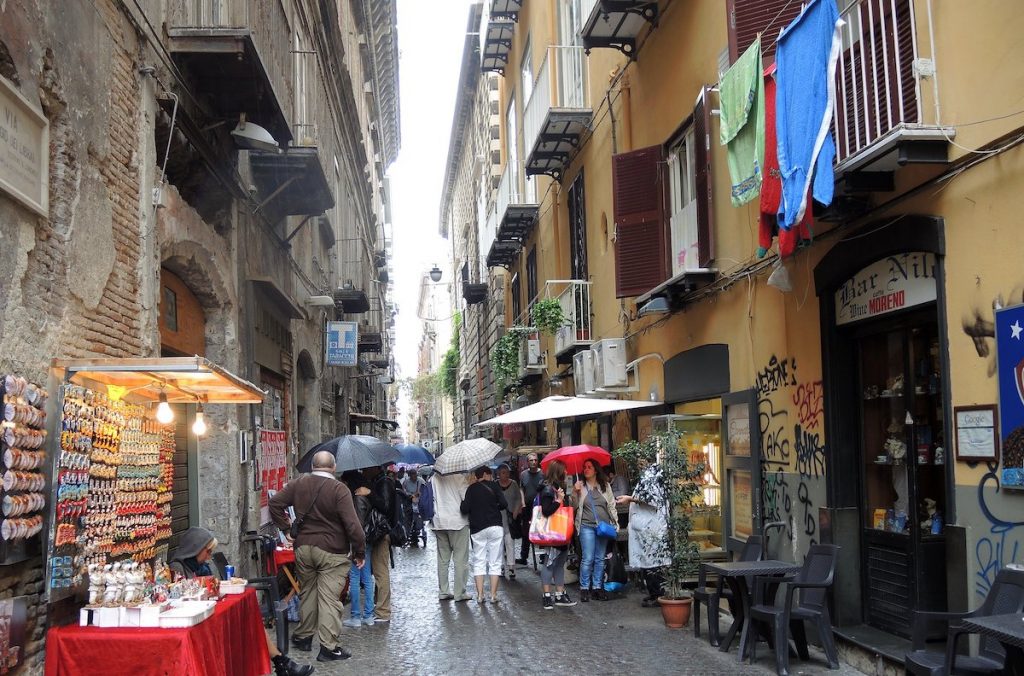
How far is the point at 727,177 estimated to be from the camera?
10.4 metres

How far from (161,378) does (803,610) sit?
525 centimetres

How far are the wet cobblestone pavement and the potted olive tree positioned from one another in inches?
11.5

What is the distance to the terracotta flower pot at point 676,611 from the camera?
9367 mm

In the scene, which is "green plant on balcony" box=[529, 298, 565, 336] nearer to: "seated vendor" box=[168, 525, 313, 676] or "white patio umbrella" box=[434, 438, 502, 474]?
"white patio umbrella" box=[434, 438, 502, 474]

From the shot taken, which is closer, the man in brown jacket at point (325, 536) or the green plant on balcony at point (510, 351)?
the man in brown jacket at point (325, 536)

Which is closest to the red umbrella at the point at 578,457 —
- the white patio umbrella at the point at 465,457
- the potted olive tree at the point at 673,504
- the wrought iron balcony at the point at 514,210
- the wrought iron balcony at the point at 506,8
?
→ the white patio umbrella at the point at 465,457

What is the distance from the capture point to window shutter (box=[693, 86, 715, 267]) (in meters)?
10.6

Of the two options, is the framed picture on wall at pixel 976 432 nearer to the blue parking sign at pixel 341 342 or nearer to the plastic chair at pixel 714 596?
the plastic chair at pixel 714 596

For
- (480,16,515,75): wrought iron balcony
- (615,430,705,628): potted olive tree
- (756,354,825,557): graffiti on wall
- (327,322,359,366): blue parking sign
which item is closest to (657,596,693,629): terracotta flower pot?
(615,430,705,628): potted olive tree

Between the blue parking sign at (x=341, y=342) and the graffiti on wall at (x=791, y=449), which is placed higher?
the blue parking sign at (x=341, y=342)

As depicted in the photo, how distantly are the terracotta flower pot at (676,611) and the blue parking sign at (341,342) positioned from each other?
38.9ft

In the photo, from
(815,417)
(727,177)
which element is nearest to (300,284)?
(727,177)

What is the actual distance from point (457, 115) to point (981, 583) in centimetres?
3776

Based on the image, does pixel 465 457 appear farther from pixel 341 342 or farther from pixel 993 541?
pixel 341 342
